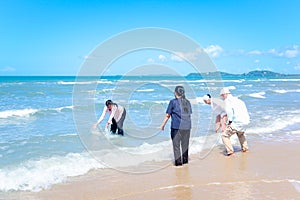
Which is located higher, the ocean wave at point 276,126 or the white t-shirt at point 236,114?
the white t-shirt at point 236,114

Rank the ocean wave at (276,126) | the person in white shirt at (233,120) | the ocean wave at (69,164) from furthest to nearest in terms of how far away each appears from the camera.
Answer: the ocean wave at (276,126), the person in white shirt at (233,120), the ocean wave at (69,164)

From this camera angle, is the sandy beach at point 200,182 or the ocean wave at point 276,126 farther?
the ocean wave at point 276,126

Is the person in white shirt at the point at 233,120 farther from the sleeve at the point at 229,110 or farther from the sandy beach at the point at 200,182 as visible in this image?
the sandy beach at the point at 200,182

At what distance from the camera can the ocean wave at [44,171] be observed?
6318mm

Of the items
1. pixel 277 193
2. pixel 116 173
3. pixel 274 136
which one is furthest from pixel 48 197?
pixel 274 136

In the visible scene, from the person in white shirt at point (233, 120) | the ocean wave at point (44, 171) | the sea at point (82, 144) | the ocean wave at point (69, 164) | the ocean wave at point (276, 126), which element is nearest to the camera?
the ocean wave at point (44, 171)

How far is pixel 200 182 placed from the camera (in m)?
6.31

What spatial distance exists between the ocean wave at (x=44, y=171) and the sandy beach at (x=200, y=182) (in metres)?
0.31

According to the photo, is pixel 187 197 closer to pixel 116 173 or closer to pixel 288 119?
pixel 116 173

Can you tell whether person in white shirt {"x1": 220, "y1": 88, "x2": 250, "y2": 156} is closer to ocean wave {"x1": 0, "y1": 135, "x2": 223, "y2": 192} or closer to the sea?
the sea

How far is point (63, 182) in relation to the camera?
649cm

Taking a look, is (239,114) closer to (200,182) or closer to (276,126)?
(200,182)

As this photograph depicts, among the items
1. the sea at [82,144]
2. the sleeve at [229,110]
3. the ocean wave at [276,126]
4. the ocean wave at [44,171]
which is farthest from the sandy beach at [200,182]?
the ocean wave at [276,126]

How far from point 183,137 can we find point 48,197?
128 inches
